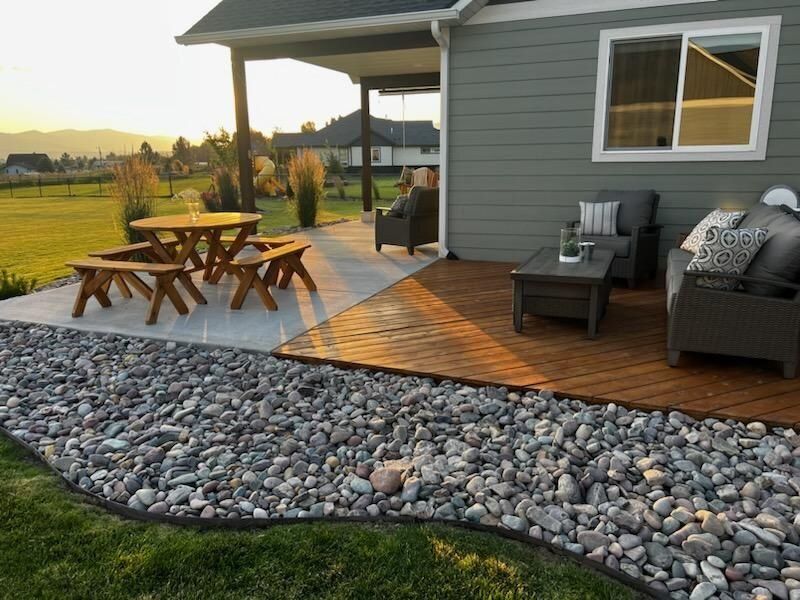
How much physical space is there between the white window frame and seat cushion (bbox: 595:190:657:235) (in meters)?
0.49

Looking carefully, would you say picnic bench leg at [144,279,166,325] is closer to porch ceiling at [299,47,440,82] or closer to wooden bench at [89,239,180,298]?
wooden bench at [89,239,180,298]

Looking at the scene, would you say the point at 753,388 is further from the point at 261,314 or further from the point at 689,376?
the point at 261,314

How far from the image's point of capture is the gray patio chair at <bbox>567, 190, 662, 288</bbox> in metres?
5.24

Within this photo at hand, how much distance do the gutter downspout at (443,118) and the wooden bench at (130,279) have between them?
330 cm

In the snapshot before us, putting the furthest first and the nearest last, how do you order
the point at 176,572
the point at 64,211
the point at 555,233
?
the point at 64,211
the point at 555,233
the point at 176,572

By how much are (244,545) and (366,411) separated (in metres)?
1.12

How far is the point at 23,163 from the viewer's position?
24688 mm

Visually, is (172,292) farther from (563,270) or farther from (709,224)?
(709,224)

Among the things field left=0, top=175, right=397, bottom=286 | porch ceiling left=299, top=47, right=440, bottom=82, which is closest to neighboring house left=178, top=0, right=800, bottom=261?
porch ceiling left=299, top=47, right=440, bottom=82

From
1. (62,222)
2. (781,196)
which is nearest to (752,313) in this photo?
(781,196)

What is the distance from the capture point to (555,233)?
20.8 ft

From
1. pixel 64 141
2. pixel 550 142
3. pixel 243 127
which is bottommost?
pixel 550 142

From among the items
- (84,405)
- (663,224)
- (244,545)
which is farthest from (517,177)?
(244,545)

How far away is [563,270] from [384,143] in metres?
36.5
